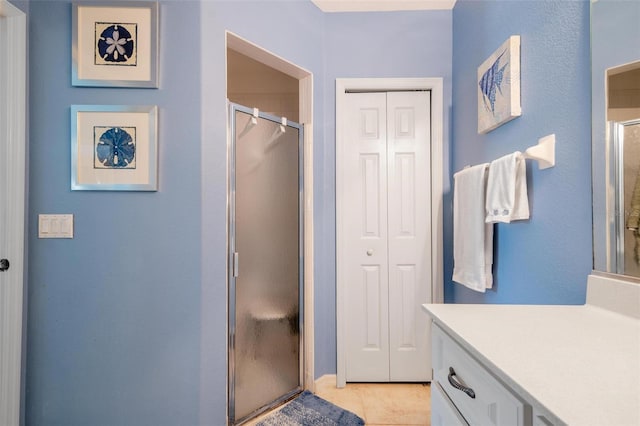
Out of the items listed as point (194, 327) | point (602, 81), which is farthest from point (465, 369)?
point (194, 327)

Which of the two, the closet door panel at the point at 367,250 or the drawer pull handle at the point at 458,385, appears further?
the closet door panel at the point at 367,250

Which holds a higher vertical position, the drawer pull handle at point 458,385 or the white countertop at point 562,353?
the white countertop at point 562,353

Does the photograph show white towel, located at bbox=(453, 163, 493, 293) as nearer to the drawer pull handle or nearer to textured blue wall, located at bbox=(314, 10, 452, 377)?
textured blue wall, located at bbox=(314, 10, 452, 377)

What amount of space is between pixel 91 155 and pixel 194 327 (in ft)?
3.14

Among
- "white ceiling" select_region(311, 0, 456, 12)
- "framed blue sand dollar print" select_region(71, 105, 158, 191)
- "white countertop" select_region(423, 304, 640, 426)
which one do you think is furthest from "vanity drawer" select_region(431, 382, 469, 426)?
Answer: "white ceiling" select_region(311, 0, 456, 12)

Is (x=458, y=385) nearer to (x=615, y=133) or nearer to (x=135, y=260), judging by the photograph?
(x=615, y=133)

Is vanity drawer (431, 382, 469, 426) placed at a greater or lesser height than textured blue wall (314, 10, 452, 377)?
lesser

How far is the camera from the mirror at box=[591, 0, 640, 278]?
853 millimetres

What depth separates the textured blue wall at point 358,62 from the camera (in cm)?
219

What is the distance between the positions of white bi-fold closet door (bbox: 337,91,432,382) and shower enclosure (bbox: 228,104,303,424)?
0.36 meters

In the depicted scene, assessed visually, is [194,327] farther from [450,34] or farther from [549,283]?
[450,34]

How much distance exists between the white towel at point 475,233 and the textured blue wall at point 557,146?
0.05 metres

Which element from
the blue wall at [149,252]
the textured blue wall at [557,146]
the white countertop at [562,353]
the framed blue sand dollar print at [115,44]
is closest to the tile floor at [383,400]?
the blue wall at [149,252]

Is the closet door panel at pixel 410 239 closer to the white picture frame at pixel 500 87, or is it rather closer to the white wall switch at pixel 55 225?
the white picture frame at pixel 500 87
